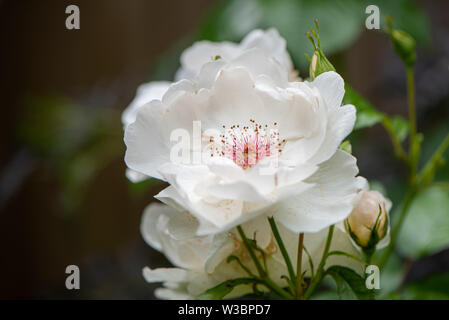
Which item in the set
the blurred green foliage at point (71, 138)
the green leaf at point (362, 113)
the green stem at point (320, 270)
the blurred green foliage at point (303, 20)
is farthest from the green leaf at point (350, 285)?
the blurred green foliage at point (71, 138)

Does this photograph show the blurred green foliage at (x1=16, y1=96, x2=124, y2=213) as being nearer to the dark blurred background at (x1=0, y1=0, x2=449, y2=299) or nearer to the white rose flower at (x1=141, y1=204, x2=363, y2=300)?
the dark blurred background at (x1=0, y1=0, x2=449, y2=299)

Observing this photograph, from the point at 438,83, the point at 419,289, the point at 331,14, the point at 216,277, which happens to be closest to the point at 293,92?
the point at 216,277

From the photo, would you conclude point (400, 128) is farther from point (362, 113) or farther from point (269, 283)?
point (269, 283)

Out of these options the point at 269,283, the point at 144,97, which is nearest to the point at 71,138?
the point at 144,97

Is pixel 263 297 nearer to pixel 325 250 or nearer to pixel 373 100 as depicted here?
pixel 325 250

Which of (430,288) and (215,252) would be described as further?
(430,288)

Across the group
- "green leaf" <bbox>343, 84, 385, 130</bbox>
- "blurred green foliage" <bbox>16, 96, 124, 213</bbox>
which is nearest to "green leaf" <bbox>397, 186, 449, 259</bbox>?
"green leaf" <bbox>343, 84, 385, 130</bbox>
